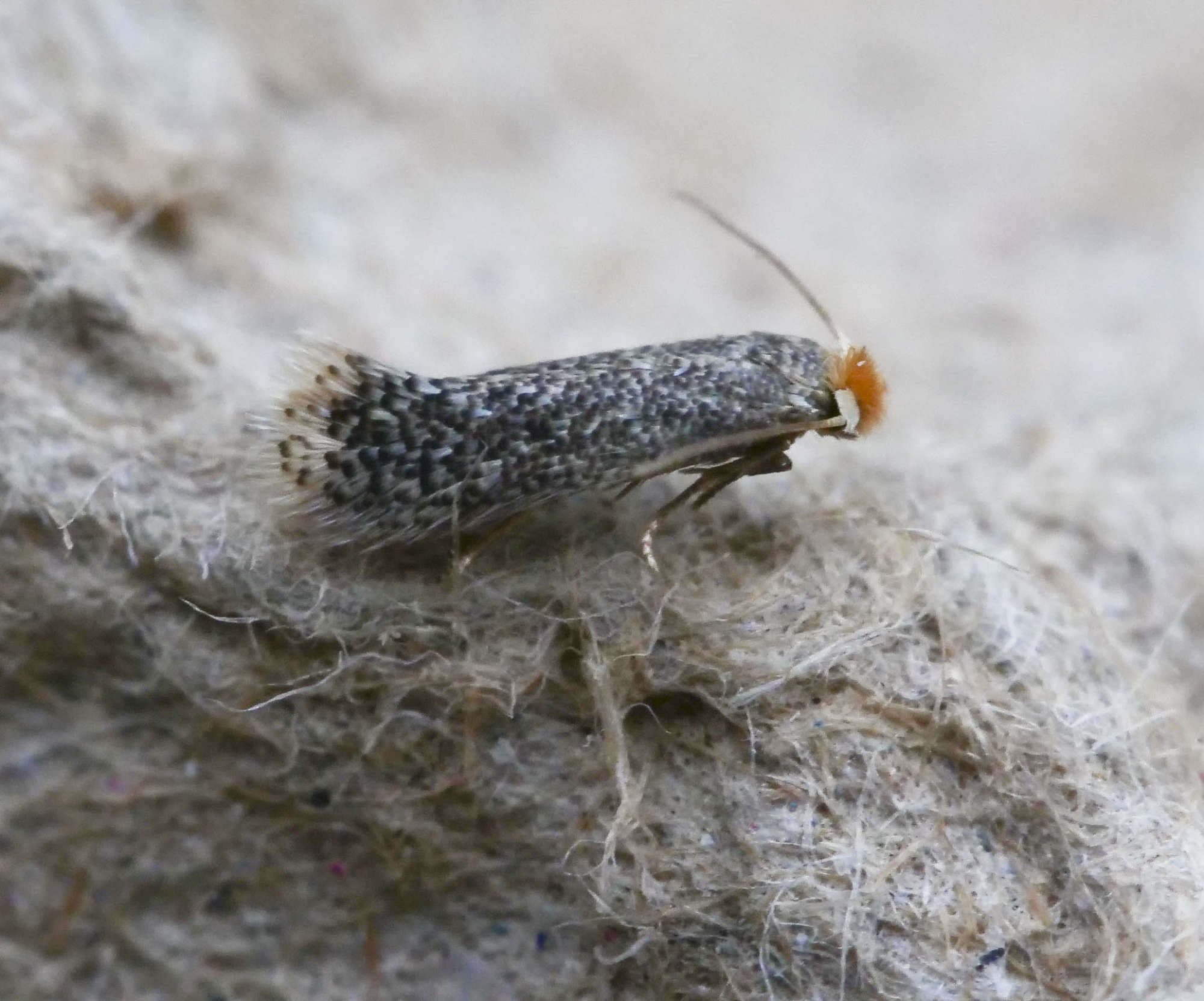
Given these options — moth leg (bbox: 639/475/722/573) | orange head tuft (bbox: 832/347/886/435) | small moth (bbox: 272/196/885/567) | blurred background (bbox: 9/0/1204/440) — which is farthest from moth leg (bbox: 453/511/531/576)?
blurred background (bbox: 9/0/1204/440)

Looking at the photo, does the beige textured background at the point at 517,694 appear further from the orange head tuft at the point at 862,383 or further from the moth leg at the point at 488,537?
the orange head tuft at the point at 862,383

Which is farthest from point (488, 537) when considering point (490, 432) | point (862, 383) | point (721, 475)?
point (862, 383)

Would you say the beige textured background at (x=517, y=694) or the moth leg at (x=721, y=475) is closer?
the beige textured background at (x=517, y=694)

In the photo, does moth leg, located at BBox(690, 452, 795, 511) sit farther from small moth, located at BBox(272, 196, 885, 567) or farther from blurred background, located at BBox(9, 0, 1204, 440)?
blurred background, located at BBox(9, 0, 1204, 440)

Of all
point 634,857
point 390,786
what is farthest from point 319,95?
point 634,857

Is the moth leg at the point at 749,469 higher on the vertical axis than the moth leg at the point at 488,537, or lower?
higher

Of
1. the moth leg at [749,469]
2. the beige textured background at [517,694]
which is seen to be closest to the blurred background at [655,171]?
the beige textured background at [517,694]
